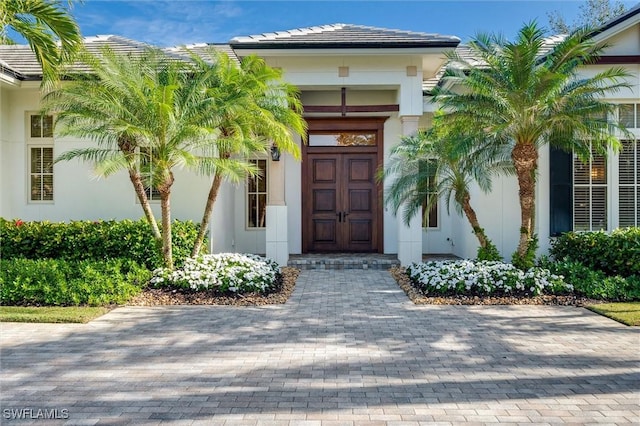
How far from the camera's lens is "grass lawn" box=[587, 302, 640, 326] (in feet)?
22.3

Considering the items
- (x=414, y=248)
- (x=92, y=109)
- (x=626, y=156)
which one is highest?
(x=92, y=109)

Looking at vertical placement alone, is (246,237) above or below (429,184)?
below

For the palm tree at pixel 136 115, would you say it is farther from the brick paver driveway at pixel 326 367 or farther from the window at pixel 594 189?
the window at pixel 594 189

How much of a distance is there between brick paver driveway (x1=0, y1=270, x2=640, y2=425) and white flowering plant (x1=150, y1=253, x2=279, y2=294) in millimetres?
925

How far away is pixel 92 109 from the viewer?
27.9ft

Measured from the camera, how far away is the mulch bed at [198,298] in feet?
26.5

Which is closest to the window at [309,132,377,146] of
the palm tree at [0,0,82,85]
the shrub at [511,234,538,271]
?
the shrub at [511,234,538,271]

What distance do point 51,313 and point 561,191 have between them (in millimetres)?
10591

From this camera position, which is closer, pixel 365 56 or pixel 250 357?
pixel 250 357

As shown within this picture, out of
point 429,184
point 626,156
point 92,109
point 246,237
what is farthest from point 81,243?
point 626,156

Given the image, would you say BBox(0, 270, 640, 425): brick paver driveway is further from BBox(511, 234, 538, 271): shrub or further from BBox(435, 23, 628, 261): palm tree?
BBox(435, 23, 628, 261): palm tree

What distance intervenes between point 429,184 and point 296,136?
14.9 feet

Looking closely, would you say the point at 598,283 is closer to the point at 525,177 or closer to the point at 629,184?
the point at 525,177

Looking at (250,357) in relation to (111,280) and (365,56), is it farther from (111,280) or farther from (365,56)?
(365,56)
